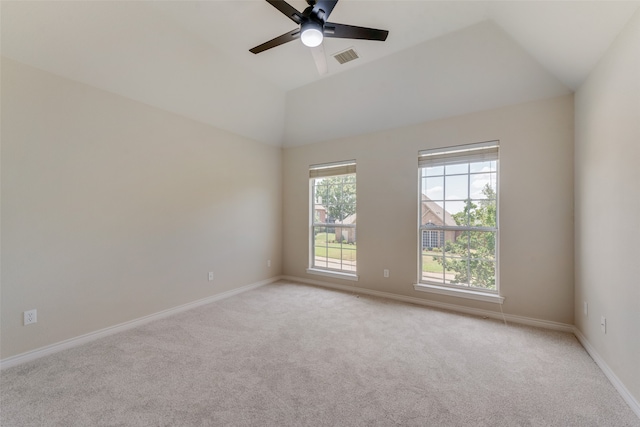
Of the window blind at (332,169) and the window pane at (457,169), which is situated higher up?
the window blind at (332,169)

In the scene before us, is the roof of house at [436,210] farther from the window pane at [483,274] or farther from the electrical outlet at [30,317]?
the electrical outlet at [30,317]

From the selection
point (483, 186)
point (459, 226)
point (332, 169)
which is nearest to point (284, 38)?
point (332, 169)

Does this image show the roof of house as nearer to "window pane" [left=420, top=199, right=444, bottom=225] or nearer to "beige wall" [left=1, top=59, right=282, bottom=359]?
"window pane" [left=420, top=199, right=444, bottom=225]

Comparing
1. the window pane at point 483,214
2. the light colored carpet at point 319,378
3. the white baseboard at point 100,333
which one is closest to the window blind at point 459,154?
the window pane at point 483,214

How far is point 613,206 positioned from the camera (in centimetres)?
184

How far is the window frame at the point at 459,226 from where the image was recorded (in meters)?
3.00

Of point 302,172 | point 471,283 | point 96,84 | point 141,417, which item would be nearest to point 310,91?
point 302,172

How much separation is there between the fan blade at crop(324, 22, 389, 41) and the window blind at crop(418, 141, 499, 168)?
6.13 ft

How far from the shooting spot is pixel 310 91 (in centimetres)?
358

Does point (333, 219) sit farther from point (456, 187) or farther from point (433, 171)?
point (456, 187)

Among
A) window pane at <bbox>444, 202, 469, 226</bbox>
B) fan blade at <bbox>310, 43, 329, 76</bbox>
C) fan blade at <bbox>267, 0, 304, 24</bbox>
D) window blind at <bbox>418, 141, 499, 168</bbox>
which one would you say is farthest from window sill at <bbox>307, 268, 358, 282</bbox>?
fan blade at <bbox>267, 0, 304, 24</bbox>

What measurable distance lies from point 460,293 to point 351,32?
10.2 ft

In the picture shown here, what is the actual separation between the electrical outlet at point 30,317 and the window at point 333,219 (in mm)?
3209

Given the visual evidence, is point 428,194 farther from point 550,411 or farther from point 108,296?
point 108,296
